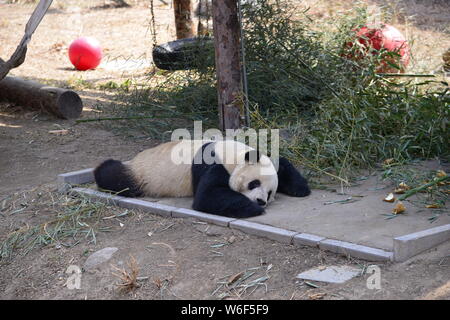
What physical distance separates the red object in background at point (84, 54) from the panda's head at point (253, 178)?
6.81 metres

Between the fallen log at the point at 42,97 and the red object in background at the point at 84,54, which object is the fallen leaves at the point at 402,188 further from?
the red object in background at the point at 84,54

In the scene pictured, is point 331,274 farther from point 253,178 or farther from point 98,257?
point 98,257

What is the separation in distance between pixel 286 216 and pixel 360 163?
1.23m

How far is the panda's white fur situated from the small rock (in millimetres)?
936

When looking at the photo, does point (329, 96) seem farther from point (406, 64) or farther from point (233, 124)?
point (406, 64)

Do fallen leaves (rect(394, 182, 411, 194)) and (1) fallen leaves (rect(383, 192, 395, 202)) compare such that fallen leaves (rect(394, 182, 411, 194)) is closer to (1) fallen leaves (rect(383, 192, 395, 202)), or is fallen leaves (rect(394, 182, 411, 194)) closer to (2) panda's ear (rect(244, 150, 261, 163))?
(1) fallen leaves (rect(383, 192, 395, 202))

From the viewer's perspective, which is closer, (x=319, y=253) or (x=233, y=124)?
(x=319, y=253)

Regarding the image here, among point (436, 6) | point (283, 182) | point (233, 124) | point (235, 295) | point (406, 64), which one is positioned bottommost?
point (235, 295)

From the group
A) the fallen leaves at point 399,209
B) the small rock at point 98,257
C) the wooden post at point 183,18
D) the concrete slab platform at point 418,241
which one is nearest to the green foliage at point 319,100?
the fallen leaves at point 399,209

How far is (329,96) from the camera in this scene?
20.4 ft

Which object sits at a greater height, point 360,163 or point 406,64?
point 406,64

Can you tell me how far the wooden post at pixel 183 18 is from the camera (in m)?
9.52

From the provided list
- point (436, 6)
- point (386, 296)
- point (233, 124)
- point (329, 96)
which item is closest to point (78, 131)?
point (233, 124)

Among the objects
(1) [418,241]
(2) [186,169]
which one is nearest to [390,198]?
(1) [418,241]
